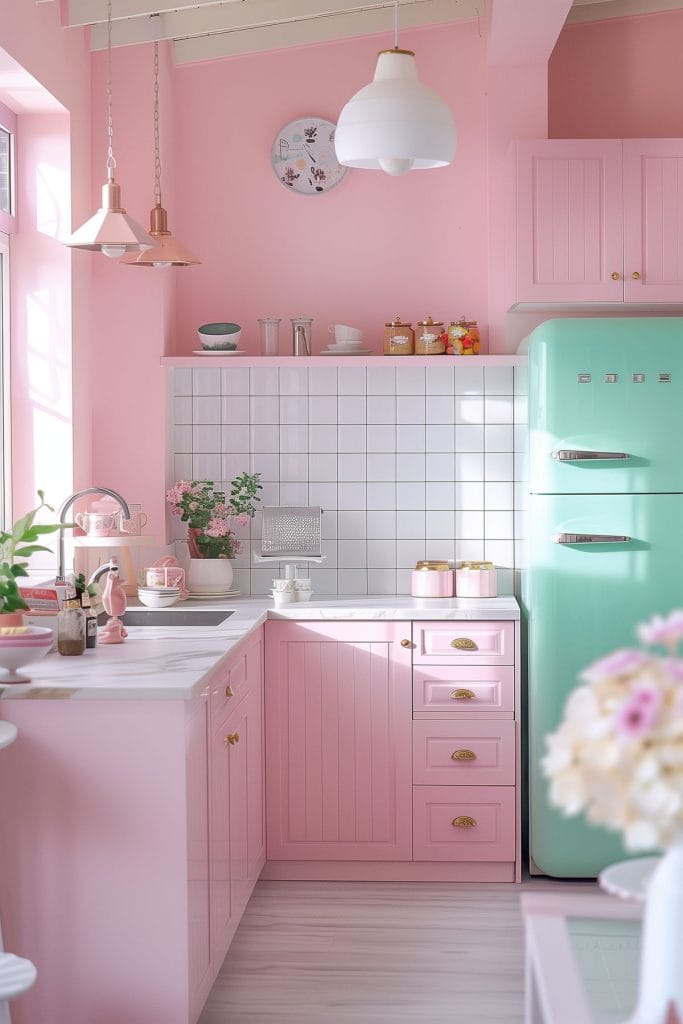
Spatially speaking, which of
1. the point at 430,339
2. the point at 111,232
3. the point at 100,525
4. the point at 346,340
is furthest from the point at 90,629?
the point at 430,339

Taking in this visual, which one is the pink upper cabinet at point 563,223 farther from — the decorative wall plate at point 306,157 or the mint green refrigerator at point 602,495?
the decorative wall plate at point 306,157

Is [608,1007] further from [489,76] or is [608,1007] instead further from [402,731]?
[489,76]

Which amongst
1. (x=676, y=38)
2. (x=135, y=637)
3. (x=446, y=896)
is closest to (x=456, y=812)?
(x=446, y=896)

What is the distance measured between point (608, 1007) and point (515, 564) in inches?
121

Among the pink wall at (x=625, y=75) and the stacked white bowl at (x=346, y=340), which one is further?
the pink wall at (x=625, y=75)

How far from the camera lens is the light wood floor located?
3.06m

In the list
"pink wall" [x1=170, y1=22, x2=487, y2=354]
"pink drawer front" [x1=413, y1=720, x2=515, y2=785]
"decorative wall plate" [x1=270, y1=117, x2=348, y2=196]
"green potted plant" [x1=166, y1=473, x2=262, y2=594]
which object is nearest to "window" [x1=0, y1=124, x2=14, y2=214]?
"pink wall" [x1=170, y1=22, x2=487, y2=354]

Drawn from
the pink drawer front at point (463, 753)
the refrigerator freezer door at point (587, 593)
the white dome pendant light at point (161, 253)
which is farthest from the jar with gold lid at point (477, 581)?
the white dome pendant light at point (161, 253)

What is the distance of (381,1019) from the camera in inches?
119

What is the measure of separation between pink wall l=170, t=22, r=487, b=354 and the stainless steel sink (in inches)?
44.0

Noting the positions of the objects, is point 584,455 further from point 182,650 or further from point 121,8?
point 121,8

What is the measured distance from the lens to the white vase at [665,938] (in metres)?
1.32

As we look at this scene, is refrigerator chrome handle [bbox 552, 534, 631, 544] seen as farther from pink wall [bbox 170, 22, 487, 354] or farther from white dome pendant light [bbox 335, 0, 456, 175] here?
white dome pendant light [bbox 335, 0, 456, 175]

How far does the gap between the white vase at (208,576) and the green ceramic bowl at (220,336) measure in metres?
0.79
